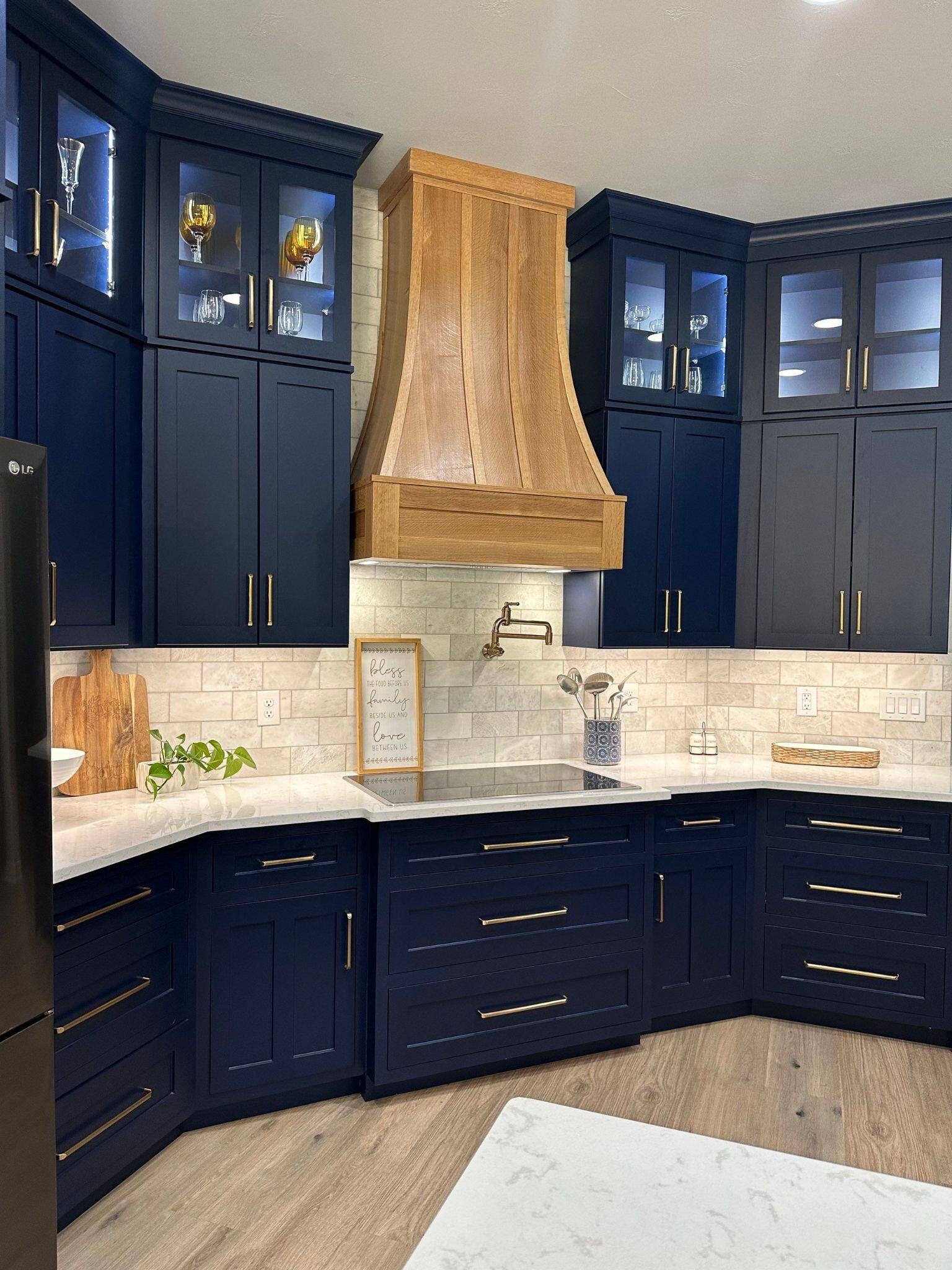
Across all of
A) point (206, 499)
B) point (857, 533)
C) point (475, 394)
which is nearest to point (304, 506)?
point (206, 499)

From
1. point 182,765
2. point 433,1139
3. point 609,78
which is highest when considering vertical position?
point 609,78

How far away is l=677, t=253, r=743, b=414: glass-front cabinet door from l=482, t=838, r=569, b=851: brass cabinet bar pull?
1833 mm

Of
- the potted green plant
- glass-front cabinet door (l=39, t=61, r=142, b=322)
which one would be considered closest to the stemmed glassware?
glass-front cabinet door (l=39, t=61, r=142, b=322)

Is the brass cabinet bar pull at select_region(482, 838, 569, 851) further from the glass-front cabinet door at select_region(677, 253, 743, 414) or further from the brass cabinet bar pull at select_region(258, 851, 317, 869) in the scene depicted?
the glass-front cabinet door at select_region(677, 253, 743, 414)

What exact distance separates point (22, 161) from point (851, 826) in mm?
3309

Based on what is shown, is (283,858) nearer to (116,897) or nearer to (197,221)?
(116,897)

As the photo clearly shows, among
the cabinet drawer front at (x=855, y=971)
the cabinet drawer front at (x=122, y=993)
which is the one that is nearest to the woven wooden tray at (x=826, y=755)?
the cabinet drawer front at (x=855, y=971)

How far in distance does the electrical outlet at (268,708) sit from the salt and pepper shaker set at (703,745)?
5.73ft

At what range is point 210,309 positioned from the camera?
2.89 metres

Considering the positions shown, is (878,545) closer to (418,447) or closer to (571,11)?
(418,447)

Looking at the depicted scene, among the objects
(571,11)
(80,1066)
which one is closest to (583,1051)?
(80,1066)

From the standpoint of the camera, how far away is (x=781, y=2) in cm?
230

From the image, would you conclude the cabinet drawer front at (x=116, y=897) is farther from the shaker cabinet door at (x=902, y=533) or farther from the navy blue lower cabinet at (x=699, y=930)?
the shaker cabinet door at (x=902, y=533)

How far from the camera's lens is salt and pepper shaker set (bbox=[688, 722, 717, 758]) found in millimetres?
3848
